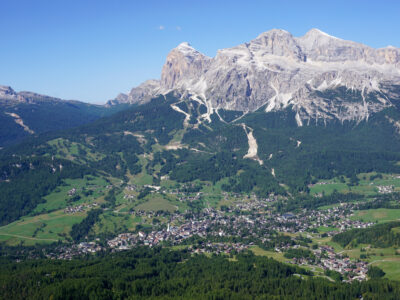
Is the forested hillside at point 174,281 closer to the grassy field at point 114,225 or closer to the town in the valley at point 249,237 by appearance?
the town in the valley at point 249,237

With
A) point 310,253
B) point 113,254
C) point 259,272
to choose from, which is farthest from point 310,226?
point 113,254

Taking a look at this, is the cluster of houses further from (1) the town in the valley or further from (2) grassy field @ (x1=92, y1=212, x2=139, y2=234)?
(2) grassy field @ (x1=92, y1=212, x2=139, y2=234)

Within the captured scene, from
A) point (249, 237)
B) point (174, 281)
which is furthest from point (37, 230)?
point (174, 281)

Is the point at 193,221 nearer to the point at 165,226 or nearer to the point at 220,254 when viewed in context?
the point at 165,226

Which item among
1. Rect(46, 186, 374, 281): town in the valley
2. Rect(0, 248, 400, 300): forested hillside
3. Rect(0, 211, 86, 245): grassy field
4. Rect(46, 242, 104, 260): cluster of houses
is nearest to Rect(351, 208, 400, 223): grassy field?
Rect(46, 186, 374, 281): town in the valley

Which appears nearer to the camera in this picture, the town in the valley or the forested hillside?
the forested hillside

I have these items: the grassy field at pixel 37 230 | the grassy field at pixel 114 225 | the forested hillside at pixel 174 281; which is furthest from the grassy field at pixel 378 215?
the grassy field at pixel 37 230

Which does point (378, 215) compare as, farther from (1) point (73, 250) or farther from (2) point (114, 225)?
(1) point (73, 250)
